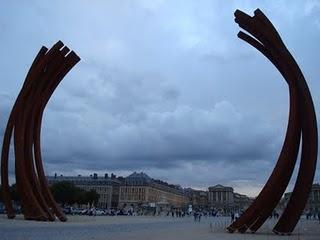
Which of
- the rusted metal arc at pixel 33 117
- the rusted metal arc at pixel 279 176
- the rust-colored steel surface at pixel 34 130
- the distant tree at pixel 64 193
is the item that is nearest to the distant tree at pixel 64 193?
the distant tree at pixel 64 193

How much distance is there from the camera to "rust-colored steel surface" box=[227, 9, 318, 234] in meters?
24.3

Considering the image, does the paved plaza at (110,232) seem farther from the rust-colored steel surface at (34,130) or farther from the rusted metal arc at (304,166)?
the rust-colored steel surface at (34,130)

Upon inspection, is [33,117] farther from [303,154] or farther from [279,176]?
[303,154]

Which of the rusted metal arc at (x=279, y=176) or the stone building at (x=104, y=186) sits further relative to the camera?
the stone building at (x=104, y=186)

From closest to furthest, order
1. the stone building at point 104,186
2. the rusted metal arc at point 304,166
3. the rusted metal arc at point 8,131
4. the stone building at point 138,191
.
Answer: the rusted metal arc at point 304,166 → the rusted metal arc at point 8,131 → the stone building at point 138,191 → the stone building at point 104,186

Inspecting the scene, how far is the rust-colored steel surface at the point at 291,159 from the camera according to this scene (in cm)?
2430

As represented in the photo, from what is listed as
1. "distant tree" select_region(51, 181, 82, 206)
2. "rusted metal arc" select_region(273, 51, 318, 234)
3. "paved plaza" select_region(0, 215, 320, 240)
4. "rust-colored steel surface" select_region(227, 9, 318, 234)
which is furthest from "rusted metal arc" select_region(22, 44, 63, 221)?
"distant tree" select_region(51, 181, 82, 206)

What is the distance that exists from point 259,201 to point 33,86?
19.1 m

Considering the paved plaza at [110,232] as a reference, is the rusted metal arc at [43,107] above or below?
above

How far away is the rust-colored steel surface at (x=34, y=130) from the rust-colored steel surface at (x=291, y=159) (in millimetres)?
15392

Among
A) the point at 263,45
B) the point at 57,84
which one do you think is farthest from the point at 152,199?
the point at 263,45

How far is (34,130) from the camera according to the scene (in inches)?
1407

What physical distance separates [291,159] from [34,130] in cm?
1995

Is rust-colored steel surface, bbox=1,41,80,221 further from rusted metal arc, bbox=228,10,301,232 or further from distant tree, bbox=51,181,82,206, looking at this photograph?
distant tree, bbox=51,181,82,206
